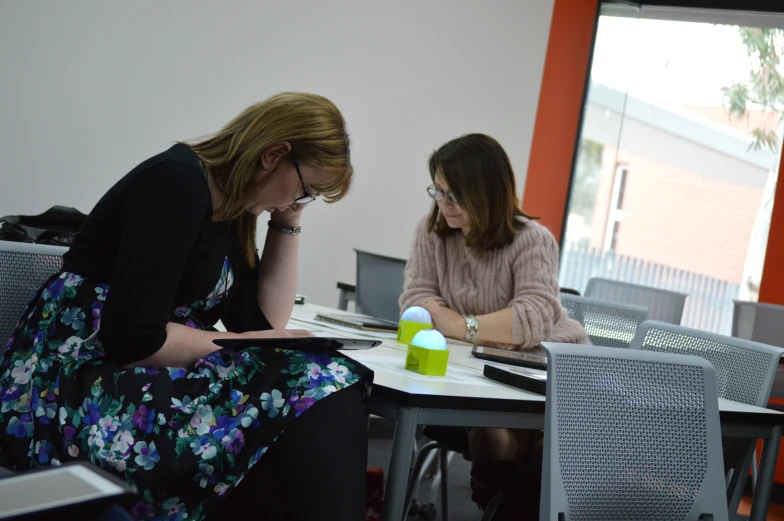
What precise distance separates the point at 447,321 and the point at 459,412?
3.30 ft

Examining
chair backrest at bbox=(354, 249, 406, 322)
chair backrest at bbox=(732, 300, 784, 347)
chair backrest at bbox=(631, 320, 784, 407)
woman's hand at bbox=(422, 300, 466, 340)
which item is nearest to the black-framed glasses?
woman's hand at bbox=(422, 300, 466, 340)

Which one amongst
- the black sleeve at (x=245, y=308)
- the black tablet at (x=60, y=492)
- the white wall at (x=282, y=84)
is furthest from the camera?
the white wall at (x=282, y=84)

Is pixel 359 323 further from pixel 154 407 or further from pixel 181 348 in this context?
pixel 154 407

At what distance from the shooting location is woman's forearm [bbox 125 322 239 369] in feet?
4.97

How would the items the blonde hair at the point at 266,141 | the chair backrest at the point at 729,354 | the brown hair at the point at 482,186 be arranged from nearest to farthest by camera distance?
the blonde hair at the point at 266,141
the chair backrest at the point at 729,354
the brown hair at the point at 482,186

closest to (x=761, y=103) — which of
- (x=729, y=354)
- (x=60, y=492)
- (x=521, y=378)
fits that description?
(x=729, y=354)

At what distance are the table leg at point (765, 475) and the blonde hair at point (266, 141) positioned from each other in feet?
3.91

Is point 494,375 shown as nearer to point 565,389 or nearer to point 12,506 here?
point 565,389

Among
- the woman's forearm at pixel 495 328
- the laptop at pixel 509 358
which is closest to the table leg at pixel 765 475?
the laptop at pixel 509 358

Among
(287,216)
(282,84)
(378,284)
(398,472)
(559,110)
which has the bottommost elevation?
(398,472)

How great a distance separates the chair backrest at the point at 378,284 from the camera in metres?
3.56

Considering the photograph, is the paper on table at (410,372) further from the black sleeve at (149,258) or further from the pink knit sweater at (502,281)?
the pink knit sweater at (502,281)

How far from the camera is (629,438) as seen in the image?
1.50 meters

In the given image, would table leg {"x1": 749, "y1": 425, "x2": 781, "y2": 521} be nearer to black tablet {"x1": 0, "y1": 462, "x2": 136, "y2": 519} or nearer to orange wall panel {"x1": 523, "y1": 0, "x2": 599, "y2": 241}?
black tablet {"x1": 0, "y1": 462, "x2": 136, "y2": 519}
